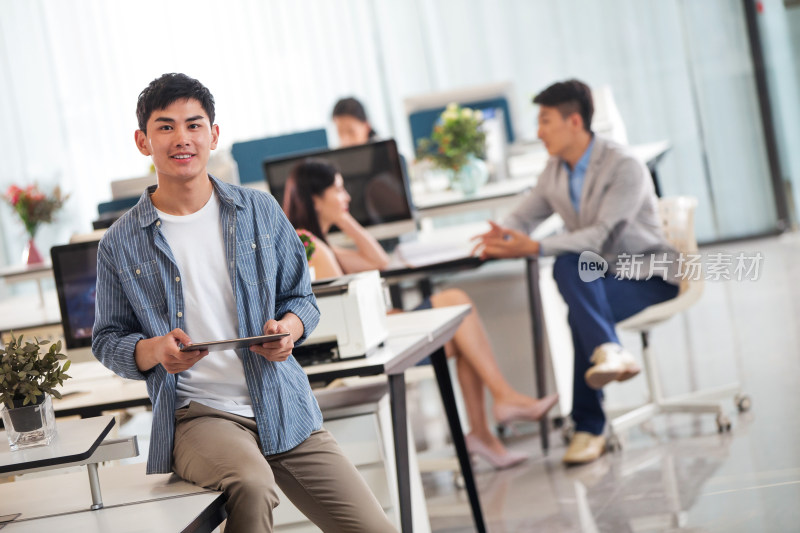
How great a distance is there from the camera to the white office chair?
3.72m

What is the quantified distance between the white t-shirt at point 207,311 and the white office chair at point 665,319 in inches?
83.2

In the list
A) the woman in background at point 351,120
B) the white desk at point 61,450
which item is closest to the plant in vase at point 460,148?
the woman in background at point 351,120

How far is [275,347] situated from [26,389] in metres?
0.48

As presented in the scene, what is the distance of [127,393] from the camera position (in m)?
2.82

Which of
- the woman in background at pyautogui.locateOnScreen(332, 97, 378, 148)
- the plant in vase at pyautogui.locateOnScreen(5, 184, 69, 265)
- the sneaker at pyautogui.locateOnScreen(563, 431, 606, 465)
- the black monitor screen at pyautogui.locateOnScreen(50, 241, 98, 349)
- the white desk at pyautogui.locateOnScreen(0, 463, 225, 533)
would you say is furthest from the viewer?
the woman in background at pyautogui.locateOnScreen(332, 97, 378, 148)

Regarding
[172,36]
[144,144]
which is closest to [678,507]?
[144,144]

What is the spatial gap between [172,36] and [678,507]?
6.20 metres

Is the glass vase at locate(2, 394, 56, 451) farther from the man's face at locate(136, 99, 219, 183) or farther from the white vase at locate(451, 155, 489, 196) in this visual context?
the white vase at locate(451, 155, 489, 196)

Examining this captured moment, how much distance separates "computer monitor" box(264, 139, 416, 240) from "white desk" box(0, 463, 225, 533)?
7.51 ft

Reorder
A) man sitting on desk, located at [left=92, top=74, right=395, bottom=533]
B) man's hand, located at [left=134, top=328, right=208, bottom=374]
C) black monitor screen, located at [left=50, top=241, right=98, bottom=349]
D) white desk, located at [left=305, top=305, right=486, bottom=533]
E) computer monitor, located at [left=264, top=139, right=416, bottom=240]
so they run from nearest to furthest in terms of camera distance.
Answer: man's hand, located at [left=134, top=328, right=208, bottom=374], man sitting on desk, located at [left=92, top=74, right=395, bottom=533], white desk, located at [left=305, top=305, right=486, bottom=533], black monitor screen, located at [left=50, top=241, right=98, bottom=349], computer monitor, located at [left=264, top=139, right=416, bottom=240]

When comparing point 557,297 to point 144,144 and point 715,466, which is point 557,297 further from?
point 144,144

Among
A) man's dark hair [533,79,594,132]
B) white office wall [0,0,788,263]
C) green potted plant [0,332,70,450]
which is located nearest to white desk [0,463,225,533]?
green potted plant [0,332,70,450]

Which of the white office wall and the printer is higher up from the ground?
the white office wall

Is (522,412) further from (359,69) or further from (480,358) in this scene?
(359,69)
